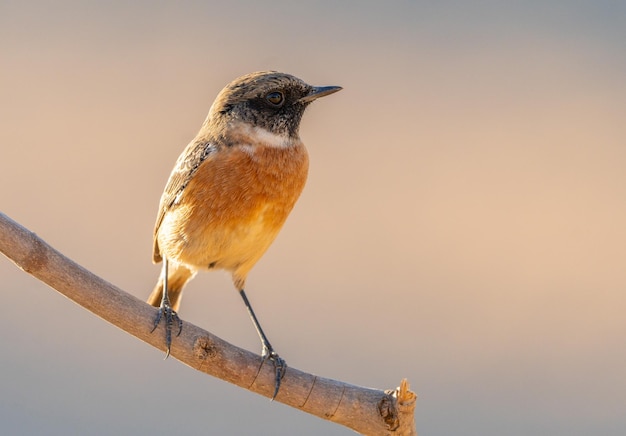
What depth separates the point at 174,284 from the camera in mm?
4633

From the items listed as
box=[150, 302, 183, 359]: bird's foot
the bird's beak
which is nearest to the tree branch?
box=[150, 302, 183, 359]: bird's foot

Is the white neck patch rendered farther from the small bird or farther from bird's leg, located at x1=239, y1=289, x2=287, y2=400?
bird's leg, located at x1=239, y1=289, x2=287, y2=400

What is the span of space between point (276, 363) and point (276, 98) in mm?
1290

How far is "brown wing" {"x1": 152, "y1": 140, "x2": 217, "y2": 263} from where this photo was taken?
420 cm

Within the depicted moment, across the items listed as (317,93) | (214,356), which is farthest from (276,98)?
(214,356)

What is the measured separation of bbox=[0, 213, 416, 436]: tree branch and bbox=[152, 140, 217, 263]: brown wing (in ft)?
2.77

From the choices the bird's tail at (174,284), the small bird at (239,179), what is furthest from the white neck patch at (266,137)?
the bird's tail at (174,284)

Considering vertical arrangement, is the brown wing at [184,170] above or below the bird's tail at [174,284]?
above

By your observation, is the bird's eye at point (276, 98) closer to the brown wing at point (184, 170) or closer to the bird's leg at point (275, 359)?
the brown wing at point (184, 170)

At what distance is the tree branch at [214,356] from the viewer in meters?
3.17

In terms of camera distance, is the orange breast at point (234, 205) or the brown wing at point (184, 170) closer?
the orange breast at point (234, 205)

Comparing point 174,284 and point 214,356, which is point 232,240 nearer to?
point 174,284

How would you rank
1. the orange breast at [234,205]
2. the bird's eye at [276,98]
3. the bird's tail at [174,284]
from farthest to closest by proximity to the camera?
the bird's tail at [174,284], the bird's eye at [276,98], the orange breast at [234,205]

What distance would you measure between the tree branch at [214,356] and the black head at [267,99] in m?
→ 1.14
